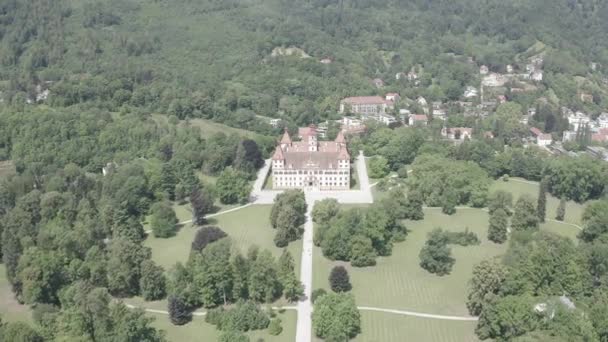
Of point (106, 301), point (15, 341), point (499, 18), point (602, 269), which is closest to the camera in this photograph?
point (15, 341)

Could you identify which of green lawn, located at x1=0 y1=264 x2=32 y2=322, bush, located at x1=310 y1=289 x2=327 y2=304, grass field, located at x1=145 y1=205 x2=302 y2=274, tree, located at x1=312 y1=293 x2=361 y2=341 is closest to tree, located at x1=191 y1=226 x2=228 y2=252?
grass field, located at x1=145 y1=205 x2=302 y2=274

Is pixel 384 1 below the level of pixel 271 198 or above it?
above

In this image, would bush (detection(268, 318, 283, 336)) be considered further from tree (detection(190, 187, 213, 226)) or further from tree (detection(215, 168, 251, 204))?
tree (detection(215, 168, 251, 204))

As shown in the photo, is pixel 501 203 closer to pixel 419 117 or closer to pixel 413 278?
pixel 413 278

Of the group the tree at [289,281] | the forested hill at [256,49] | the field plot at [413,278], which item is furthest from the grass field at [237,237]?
the forested hill at [256,49]

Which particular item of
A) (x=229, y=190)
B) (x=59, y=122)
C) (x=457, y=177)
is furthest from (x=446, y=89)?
(x=59, y=122)

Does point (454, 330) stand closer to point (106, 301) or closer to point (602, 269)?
point (602, 269)
